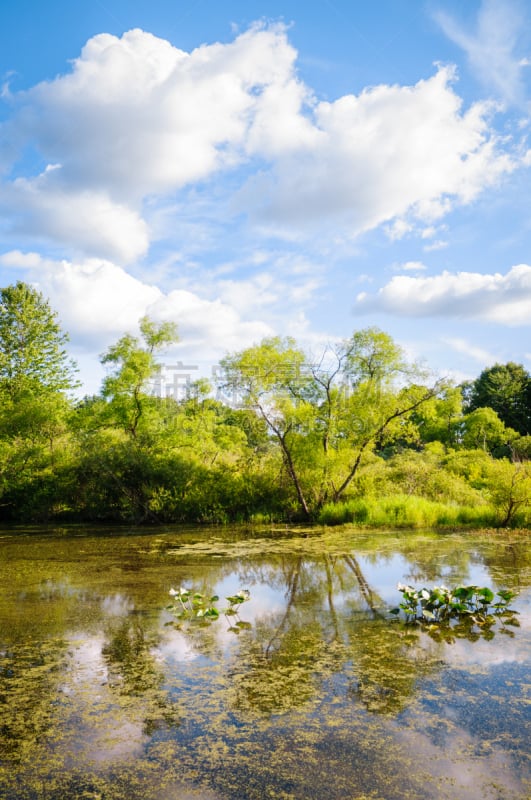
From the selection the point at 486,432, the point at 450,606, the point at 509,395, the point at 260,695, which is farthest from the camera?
the point at 509,395

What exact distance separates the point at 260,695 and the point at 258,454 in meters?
14.5

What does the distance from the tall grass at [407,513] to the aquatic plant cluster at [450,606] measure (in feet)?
27.6

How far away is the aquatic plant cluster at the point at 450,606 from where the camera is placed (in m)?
6.57

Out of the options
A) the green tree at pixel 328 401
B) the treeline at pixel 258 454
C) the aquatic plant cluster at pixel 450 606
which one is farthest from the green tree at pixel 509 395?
the aquatic plant cluster at pixel 450 606

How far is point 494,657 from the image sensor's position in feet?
17.4

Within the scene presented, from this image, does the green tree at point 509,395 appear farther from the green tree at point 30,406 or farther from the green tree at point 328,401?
the green tree at point 30,406

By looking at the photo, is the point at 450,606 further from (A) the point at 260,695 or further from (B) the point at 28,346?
(B) the point at 28,346

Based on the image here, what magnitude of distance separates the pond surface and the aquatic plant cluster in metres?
0.24

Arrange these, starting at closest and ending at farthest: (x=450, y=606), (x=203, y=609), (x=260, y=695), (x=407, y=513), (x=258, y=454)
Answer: (x=260, y=695) → (x=450, y=606) → (x=203, y=609) → (x=407, y=513) → (x=258, y=454)

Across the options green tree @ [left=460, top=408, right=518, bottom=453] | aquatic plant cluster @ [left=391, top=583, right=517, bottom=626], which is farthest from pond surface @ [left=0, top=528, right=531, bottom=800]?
green tree @ [left=460, top=408, right=518, bottom=453]

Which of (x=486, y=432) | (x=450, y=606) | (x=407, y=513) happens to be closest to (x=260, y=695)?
(x=450, y=606)

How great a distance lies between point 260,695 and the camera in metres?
4.48

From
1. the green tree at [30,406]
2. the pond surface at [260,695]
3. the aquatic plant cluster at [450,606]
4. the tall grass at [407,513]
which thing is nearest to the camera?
the pond surface at [260,695]

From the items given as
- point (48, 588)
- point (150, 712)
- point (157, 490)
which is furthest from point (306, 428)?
point (150, 712)
